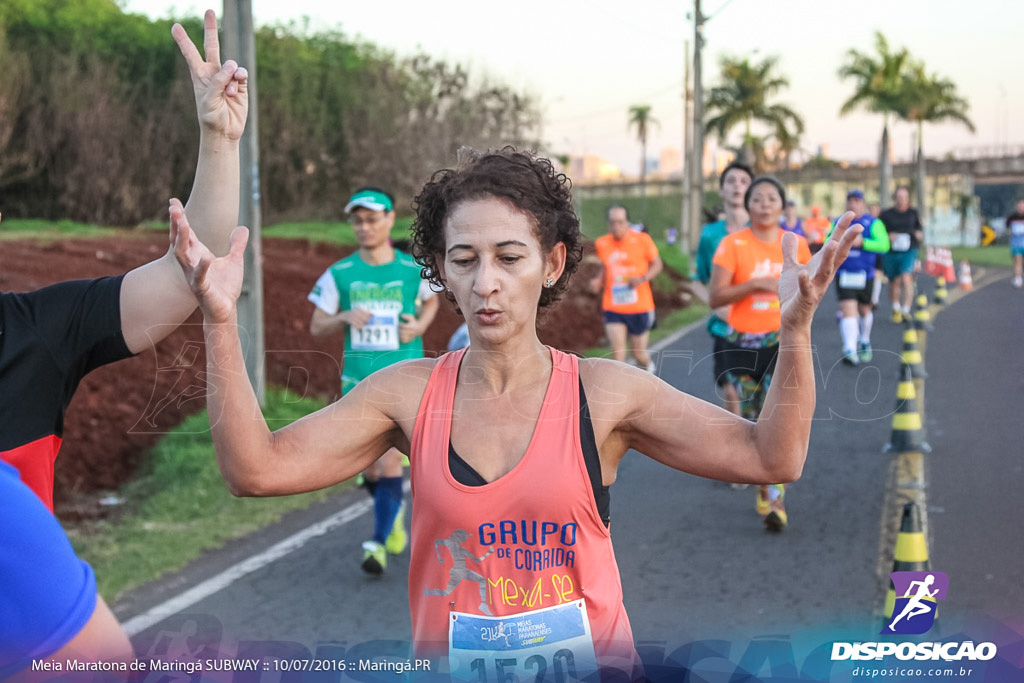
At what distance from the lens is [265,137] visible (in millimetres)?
33531

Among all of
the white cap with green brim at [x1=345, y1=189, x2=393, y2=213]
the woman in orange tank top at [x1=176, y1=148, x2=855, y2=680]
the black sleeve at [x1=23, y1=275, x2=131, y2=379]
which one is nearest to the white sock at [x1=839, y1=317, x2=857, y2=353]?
the white cap with green brim at [x1=345, y1=189, x2=393, y2=213]

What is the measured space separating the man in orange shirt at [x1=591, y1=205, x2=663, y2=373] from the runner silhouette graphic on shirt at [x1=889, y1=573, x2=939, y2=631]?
6931 millimetres

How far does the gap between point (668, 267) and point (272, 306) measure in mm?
17440

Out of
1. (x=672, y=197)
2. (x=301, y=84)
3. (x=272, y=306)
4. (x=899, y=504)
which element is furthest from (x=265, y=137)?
(x=672, y=197)

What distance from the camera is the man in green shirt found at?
6.52 meters

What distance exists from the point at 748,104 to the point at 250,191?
51.7 metres

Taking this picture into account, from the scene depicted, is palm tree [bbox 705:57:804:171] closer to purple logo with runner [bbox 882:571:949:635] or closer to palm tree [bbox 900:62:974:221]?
palm tree [bbox 900:62:974:221]

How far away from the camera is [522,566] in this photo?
2352 millimetres

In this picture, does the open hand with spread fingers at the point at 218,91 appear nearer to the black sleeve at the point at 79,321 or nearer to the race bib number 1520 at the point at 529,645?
the black sleeve at the point at 79,321

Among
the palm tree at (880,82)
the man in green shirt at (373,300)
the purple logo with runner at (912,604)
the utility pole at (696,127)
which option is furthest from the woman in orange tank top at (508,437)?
the palm tree at (880,82)

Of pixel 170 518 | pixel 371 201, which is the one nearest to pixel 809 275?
pixel 371 201

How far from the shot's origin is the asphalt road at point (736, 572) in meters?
4.81

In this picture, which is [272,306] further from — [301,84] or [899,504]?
[301,84]

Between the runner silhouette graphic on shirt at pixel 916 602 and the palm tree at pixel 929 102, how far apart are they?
52.3m
